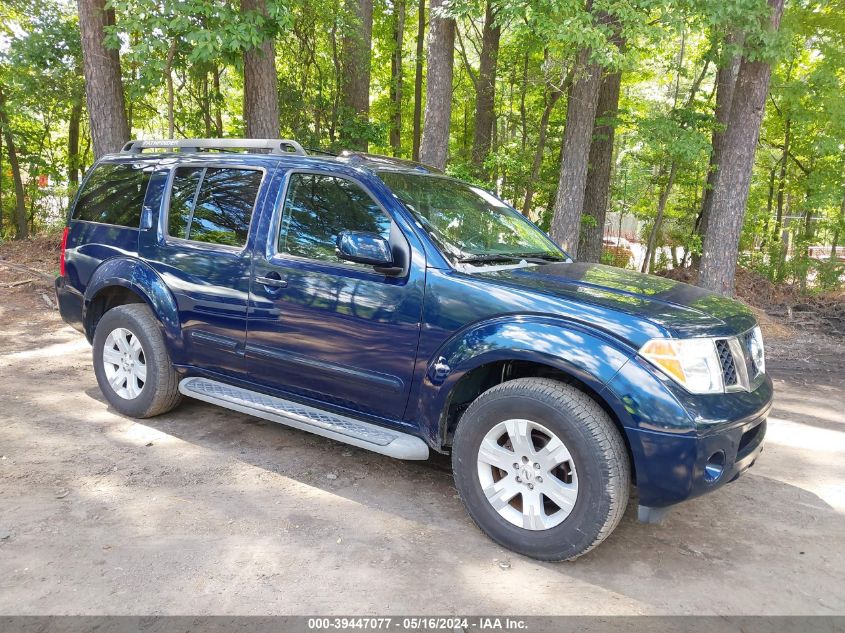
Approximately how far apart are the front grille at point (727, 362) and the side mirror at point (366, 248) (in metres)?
1.73

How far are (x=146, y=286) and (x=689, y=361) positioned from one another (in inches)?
143

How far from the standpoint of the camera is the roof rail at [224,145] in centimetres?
443

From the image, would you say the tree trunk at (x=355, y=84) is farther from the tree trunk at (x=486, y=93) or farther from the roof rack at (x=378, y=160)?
the roof rack at (x=378, y=160)

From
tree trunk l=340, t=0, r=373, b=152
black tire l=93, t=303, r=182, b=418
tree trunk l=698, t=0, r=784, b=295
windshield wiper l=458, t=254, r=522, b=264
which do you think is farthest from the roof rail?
tree trunk l=340, t=0, r=373, b=152

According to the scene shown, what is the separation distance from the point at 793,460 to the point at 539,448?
2.57 m

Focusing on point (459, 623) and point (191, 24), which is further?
point (191, 24)

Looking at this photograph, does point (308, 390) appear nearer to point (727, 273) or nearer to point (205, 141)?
point (205, 141)

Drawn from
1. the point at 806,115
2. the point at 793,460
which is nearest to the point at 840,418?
the point at 793,460

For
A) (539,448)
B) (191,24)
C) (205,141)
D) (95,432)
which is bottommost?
(95,432)

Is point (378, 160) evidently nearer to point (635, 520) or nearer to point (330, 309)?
point (330, 309)

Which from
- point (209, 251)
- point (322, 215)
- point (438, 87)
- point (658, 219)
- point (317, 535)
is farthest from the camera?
point (658, 219)

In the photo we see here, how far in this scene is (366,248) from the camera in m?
3.41

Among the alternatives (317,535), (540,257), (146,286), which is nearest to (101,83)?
(146,286)

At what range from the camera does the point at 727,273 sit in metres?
9.63
